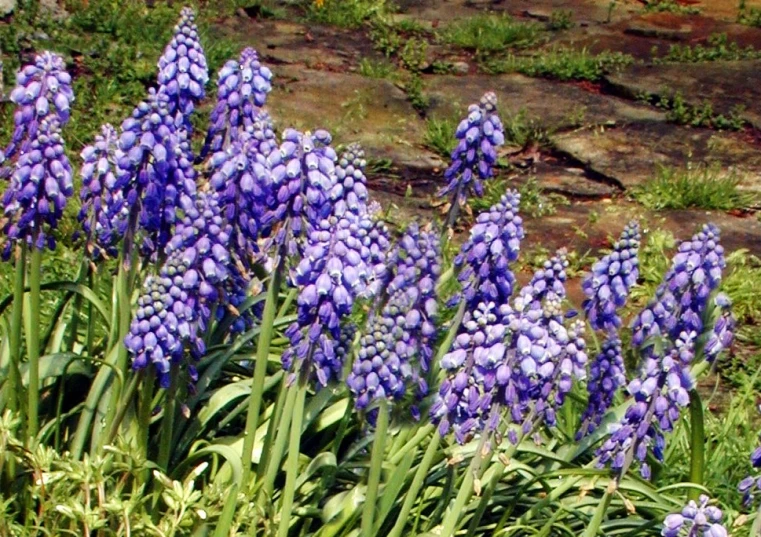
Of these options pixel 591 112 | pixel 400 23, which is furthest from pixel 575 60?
pixel 400 23

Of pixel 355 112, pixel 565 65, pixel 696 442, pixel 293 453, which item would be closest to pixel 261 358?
pixel 293 453

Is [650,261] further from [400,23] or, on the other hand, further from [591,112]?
[400,23]

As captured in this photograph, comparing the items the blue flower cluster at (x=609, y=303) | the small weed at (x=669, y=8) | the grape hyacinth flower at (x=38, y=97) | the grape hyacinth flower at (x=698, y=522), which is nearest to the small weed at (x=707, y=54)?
the small weed at (x=669, y=8)

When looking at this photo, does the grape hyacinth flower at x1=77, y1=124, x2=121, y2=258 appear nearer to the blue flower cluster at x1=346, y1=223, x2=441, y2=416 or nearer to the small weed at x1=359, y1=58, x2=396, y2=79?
the blue flower cluster at x1=346, y1=223, x2=441, y2=416

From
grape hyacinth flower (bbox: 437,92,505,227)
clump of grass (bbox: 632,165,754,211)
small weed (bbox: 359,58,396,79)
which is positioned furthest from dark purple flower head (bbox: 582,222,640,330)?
small weed (bbox: 359,58,396,79)

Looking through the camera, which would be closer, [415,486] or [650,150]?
[415,486]

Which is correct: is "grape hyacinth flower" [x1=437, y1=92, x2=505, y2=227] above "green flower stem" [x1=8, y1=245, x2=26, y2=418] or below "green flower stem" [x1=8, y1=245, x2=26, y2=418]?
above

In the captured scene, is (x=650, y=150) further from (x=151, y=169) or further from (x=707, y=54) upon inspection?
(x=151, y=169)
